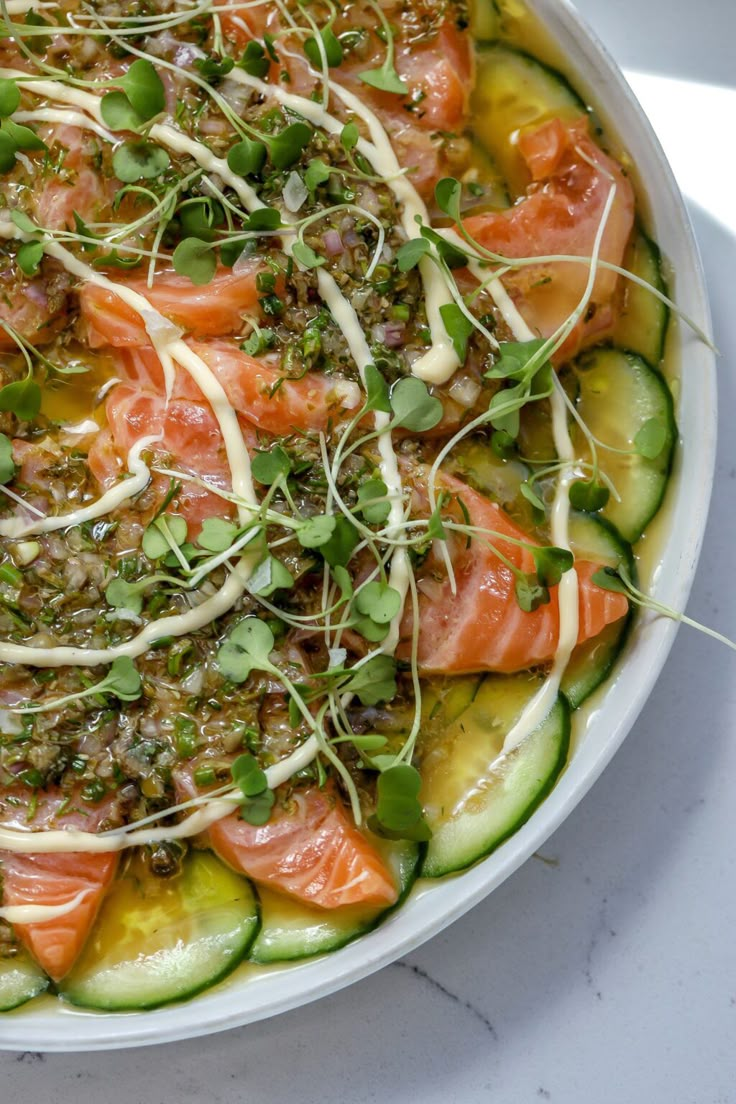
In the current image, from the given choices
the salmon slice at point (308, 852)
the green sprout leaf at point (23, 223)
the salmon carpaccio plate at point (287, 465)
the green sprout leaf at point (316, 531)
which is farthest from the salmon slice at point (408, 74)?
the salmon slice at point (308, 852)

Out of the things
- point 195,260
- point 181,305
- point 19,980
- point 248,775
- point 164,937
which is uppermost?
point 195,260

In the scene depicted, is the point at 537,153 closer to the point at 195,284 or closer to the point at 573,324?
the point at 573,324

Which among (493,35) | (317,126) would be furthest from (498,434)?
(493,35)

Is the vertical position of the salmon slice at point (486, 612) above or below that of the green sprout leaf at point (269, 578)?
above

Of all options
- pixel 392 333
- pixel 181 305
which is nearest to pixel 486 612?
pixel 392 333

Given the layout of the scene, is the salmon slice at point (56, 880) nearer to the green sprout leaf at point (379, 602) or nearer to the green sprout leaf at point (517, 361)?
the green sprout leaf at point (379, 602)

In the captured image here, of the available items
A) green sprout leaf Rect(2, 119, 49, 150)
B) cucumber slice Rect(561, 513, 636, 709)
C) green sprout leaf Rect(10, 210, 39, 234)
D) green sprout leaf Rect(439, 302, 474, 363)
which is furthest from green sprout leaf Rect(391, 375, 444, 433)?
green sprout leaf Rect(2, 119, 49, 150)

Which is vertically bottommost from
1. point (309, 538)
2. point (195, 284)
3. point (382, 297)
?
point (309, 538)

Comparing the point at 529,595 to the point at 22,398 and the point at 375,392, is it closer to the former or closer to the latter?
the point at 375,392
